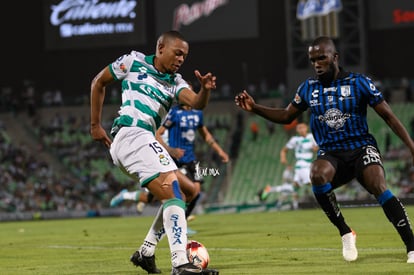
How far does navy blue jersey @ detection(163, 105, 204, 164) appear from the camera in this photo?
1731 centimetres

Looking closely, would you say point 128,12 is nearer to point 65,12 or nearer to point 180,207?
point 65,12

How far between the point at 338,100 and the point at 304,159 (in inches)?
582

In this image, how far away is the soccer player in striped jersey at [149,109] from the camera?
333 inches

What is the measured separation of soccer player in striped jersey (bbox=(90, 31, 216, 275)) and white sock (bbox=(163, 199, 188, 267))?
11 mm

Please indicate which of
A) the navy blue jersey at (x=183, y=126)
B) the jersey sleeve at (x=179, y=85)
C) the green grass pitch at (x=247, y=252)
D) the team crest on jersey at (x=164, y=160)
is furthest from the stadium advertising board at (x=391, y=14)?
the team crest on jersey at (x=164, y=160)

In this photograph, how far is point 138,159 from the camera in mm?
8586

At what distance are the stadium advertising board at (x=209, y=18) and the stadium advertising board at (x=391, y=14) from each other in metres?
5.20

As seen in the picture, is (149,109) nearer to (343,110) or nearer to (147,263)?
(147,263)

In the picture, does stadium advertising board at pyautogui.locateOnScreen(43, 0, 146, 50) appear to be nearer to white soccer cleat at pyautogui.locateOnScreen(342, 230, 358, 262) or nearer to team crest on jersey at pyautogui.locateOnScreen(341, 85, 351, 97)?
team crest on jersey at pyautogui.locateOnScreen(341, 85, 351, 97)

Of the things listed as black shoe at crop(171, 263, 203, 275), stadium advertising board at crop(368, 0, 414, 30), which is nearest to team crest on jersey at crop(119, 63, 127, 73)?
black shoe at crop(171, 263, 203, 275)

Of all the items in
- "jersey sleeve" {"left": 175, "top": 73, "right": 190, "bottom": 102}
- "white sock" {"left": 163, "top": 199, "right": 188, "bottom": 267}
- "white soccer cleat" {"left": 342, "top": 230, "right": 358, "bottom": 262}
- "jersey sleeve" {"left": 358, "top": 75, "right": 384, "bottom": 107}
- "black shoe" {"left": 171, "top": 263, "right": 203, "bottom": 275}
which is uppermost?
"jersey sleeve" {"left": 175, "top": 73, "right": 190, "bottom": 102}

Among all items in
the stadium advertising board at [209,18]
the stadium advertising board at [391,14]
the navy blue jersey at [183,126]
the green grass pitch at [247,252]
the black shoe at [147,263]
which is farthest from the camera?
Answer: the stadium advertising board at [209,18]

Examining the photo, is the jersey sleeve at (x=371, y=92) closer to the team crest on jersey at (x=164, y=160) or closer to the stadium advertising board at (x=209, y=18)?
the team crest on jersey at (x=164, y=160)

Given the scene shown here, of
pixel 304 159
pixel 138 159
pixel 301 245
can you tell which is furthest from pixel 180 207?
pixel 304 159
